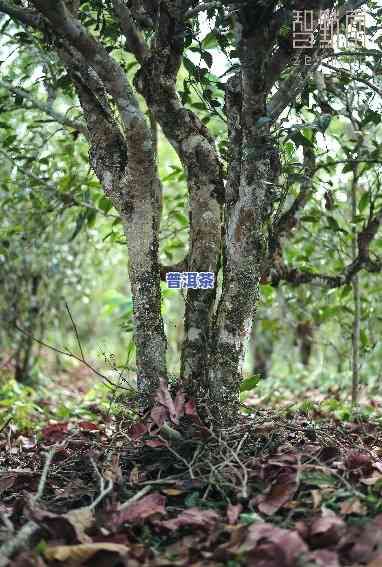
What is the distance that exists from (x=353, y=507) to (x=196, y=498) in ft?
1.64

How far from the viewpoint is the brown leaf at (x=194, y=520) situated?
183 centimetres

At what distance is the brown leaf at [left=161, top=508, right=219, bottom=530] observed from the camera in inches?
72.0

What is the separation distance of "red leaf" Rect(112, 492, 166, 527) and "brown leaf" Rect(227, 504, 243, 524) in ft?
0.66

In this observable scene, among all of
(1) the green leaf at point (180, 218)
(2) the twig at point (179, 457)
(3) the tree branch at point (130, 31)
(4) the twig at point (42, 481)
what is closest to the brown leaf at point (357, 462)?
(2) the twig at point (179, 457)

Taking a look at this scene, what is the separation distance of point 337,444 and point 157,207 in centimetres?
125


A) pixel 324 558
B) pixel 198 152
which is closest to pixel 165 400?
pixel 324 558

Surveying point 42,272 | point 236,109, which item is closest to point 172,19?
point 236,109

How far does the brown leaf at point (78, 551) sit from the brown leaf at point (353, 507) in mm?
669

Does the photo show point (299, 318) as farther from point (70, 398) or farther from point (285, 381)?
point (70, 398)

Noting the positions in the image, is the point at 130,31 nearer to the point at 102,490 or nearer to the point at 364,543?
the point at 102,490

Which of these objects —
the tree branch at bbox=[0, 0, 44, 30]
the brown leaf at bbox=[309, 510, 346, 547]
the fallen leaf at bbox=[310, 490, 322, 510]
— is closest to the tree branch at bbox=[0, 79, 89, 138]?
the tree branch at bbox=[0, 0, 44, 30]

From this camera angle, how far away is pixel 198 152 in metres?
2.70

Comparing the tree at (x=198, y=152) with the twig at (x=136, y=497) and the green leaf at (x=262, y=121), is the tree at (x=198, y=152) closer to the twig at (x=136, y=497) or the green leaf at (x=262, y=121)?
the green leaf at (x=262, y=121)

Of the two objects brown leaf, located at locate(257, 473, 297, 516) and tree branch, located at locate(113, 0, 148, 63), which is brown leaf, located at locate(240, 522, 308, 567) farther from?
tree branch, located at locate(113, 0, 148, 63)
